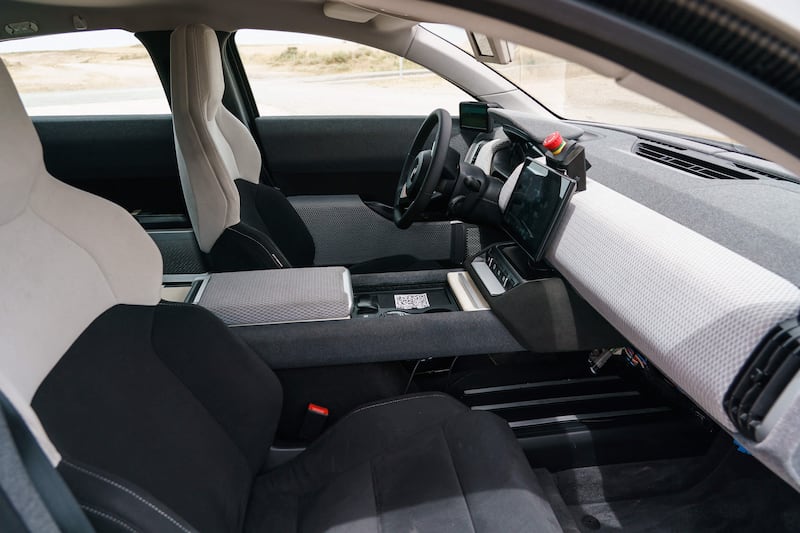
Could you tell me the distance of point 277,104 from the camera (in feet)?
9.15

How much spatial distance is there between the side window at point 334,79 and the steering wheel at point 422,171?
0.61 metres

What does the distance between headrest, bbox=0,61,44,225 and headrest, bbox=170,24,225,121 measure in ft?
2.67

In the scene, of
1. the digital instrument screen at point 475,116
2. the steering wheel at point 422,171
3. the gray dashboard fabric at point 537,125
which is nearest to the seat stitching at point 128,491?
the steering wheel at point 422,171

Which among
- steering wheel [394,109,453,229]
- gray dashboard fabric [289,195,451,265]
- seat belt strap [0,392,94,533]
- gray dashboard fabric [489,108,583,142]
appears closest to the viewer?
seat belt strap [0,392,94,533]

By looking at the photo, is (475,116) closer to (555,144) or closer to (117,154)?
(555,144)

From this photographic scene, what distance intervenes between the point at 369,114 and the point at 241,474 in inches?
76.8

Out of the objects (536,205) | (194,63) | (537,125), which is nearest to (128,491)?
(536,205)

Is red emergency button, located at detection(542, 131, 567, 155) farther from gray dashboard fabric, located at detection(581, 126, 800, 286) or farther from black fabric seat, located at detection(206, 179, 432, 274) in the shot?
black fabric seat, located at detection(206, 179, 432, 274)

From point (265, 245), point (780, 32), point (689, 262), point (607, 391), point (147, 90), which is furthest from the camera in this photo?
point (147, 90)

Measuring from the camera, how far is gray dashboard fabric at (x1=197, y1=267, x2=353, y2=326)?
55.3 inches

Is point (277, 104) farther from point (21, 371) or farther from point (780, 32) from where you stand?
point (780, 32)

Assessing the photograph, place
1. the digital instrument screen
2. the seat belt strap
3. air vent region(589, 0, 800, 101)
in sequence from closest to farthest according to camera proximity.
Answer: air vent region(589, 0, 800, 101) → the seat belt strap → the digital instrument screen

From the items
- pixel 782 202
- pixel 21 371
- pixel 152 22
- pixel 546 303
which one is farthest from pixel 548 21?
pixel 152 22

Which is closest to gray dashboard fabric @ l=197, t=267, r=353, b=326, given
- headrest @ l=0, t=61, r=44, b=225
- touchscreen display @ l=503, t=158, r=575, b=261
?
touchscreen display @ l=503, t=158, r=575, b=261
